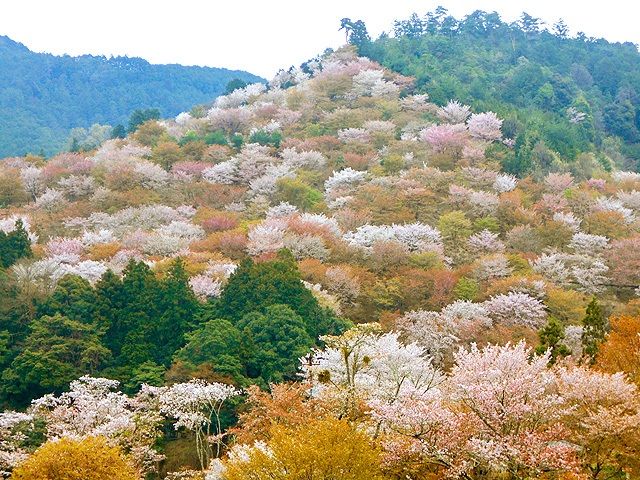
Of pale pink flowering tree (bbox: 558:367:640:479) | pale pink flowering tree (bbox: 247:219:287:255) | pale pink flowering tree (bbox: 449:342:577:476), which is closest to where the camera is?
pale pink flowering tree (bbox: 449:342:577:476)

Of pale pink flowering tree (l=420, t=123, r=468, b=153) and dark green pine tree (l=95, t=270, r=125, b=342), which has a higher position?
pale pink flowering tree (l=420, t=123, r=468, b=153)

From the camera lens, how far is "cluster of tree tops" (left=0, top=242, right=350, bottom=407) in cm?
2766

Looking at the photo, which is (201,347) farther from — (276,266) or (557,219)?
(557,219)

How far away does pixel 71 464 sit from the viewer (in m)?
16.4

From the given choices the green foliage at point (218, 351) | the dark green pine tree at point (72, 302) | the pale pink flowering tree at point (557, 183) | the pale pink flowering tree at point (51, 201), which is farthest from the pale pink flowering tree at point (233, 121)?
the green foliage at point (218, 351)

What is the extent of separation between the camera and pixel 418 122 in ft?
206

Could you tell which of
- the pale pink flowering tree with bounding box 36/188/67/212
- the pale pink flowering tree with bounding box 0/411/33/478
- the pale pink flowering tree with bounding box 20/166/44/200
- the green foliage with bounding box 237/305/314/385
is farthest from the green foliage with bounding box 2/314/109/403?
A: the pale pink flowering tree with bounding box 20/166/44/200

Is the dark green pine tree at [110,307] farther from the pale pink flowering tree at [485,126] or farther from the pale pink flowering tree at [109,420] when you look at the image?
the pale pink flowering tree at [485,126]

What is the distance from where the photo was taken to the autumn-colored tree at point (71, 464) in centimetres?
1630

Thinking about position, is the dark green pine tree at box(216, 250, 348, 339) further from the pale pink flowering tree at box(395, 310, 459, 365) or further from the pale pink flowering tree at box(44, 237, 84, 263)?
the pale pink flowering tree at box(44, 237, 84, 263)

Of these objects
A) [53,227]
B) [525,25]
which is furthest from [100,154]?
[525,25]

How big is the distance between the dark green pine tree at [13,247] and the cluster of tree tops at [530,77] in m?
32.1

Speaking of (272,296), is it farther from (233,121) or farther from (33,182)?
(233,121)

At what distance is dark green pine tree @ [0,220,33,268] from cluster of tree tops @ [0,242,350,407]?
3.00 meters
